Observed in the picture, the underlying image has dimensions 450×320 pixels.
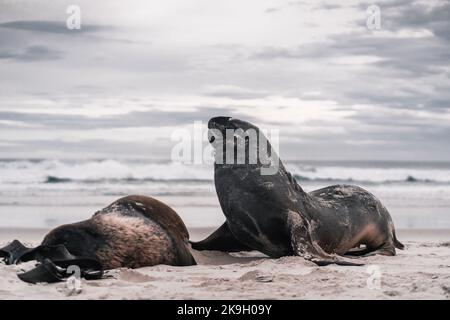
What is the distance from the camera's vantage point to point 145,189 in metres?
24.5

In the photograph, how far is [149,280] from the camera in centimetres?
655

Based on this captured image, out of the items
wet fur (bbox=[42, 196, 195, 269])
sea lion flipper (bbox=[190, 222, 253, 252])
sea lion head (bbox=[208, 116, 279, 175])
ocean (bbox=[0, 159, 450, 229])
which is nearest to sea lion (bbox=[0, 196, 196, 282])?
wet fur (bbox=[42, 196, 195, 269])

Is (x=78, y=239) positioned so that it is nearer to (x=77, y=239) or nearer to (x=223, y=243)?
(x=77, y=239)

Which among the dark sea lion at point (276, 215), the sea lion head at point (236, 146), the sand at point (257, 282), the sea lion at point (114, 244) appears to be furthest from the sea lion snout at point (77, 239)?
the sea lion head at point (236, 146)

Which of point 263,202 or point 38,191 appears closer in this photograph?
point 263,202

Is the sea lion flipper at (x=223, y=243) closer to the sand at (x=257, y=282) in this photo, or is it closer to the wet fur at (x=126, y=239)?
the sand at (x=257, y=282)

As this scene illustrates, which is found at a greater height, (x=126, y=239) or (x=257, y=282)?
(x=126, y=239)

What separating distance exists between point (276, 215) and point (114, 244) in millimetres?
1884

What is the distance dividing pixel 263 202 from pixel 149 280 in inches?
77.8

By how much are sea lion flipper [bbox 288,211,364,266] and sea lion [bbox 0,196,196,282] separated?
114 centimetres

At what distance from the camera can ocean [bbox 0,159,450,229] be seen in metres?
14.4

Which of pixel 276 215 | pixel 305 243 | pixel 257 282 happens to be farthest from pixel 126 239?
pixel 305 243
